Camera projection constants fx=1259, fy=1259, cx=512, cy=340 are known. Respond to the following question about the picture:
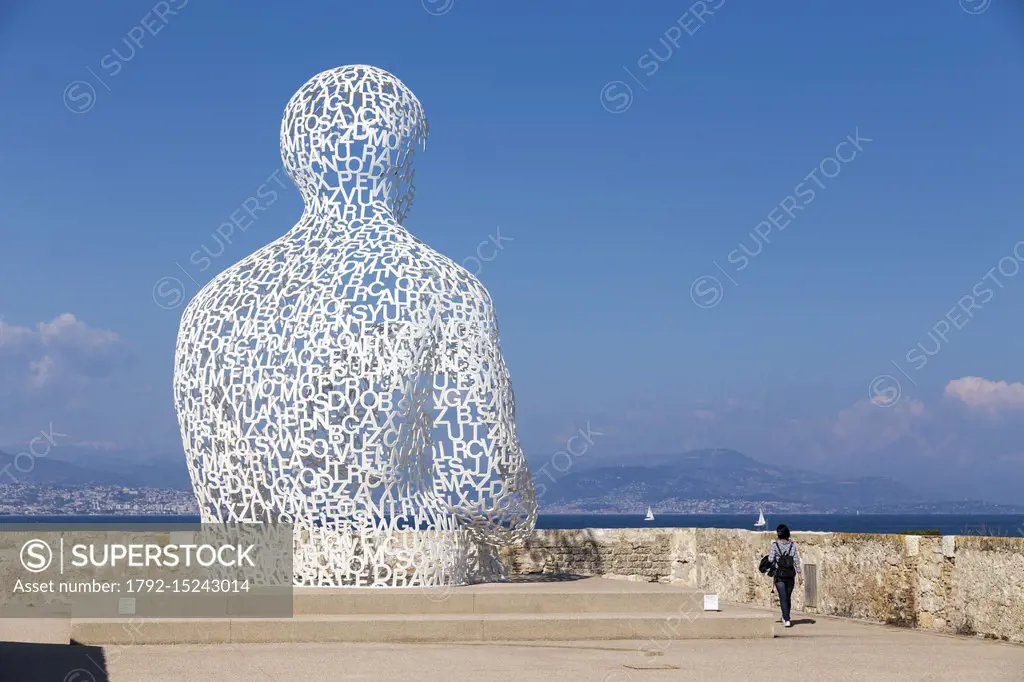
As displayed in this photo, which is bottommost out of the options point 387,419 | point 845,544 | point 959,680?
point 959,680

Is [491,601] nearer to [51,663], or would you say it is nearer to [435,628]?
[435,628]

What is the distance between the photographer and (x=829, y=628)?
42.2ft

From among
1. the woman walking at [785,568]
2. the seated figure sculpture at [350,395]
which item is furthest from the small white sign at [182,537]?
the woman walking at [785,568]

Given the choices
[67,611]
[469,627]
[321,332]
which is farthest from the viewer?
[67,611]

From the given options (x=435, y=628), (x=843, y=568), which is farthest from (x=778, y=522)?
(x=435, y=628)

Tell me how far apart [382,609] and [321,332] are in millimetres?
2699

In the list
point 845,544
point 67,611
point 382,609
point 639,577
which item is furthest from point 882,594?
point 67,611

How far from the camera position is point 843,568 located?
1380 centimetres

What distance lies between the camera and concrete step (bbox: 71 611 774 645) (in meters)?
10.9

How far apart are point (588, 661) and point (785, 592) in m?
3.74

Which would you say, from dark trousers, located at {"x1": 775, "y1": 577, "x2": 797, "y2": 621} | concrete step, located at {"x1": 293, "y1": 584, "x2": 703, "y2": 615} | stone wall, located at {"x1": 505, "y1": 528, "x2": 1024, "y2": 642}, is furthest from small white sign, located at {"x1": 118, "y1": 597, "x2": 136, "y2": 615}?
dark trousers, located at {"x1": 775, "y1": 577, "x2": 797, "y2": 621}

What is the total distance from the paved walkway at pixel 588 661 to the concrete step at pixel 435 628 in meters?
0.21

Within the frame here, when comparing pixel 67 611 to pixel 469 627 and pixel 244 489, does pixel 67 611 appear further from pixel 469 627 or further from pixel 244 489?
pixel 469 627

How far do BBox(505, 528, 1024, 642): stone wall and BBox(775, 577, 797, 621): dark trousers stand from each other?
3.02 feet
